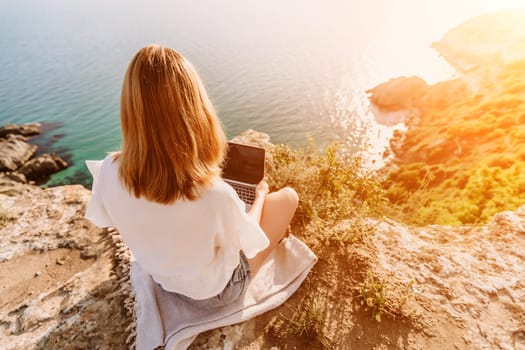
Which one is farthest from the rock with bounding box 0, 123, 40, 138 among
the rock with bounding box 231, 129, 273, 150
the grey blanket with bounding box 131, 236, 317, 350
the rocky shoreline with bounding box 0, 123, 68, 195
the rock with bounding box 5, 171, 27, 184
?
the grey blanket with bounding box 131, 236, 317, 350

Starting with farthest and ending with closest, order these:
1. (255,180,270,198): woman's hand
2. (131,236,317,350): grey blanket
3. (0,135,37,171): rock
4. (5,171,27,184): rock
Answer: (0,135,37,171): rock < (5,171,27,184): rock < (255,180,270,198): woman's hand < (131,236,317,350): grey blanket

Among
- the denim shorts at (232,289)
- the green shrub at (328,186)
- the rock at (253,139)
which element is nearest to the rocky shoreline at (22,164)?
the rock at (253,139)

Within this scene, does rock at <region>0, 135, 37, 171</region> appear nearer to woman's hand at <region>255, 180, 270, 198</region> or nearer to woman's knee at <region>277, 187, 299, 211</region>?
woman's hand at <region>255, 180, 270, 198</region>

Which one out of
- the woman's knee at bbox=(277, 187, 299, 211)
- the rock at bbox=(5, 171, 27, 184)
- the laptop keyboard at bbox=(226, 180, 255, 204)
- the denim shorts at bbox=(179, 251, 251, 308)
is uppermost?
the woman's knee at bbox=(277, 187, 299, 211)

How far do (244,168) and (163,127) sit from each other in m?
1.83

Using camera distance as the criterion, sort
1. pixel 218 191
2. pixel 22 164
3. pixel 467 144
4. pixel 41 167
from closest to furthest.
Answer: pixel 218 191, pixel 41 167, pixel 22 164, pixel 467 144

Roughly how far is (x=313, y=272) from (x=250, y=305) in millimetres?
916

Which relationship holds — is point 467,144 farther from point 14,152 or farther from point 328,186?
point 14,152

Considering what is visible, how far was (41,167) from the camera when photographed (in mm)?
18641

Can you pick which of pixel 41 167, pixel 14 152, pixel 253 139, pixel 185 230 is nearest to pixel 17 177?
pixel 41 167

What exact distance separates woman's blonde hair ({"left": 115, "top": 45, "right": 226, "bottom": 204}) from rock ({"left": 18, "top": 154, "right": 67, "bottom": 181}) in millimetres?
21285

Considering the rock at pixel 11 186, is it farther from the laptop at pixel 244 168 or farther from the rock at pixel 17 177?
the laptop at pixel 244 168

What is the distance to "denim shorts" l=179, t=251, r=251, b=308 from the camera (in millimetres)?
2775

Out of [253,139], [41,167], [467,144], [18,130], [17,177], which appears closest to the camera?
[253,139]
